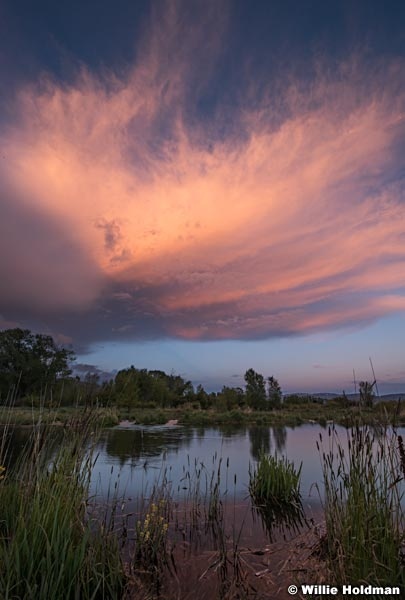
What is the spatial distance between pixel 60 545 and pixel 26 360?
59020mm

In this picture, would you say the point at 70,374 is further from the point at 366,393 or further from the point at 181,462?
the point at 366,393

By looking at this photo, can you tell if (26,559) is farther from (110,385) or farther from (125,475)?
(125,475)

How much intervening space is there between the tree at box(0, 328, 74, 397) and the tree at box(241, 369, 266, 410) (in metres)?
28.8

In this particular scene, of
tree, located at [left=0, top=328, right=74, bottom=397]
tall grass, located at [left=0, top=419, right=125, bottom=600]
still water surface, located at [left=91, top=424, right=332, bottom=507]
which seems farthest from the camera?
tree, located at [left=0, top=328, right=74, bottom=397]

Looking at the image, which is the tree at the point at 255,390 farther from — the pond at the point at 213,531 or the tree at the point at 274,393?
the pond at the point at 213,531

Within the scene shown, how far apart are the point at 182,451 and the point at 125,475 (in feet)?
18.7

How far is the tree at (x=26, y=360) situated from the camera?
52.9m

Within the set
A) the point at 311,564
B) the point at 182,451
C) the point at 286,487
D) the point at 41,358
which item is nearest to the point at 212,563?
the point at 311,564

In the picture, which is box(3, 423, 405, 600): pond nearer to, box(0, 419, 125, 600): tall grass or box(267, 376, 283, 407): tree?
box(0, 419, 125, 600): tall grass

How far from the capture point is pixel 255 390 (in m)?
57.6

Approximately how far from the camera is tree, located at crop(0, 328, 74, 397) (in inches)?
2083

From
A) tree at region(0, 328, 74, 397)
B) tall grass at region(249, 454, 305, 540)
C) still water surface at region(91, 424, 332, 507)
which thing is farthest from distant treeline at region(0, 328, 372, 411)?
tall grass at region(249, 454, 305, 540)

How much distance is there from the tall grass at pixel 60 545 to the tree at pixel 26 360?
167ft

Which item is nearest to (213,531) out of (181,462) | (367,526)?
(367,526)
